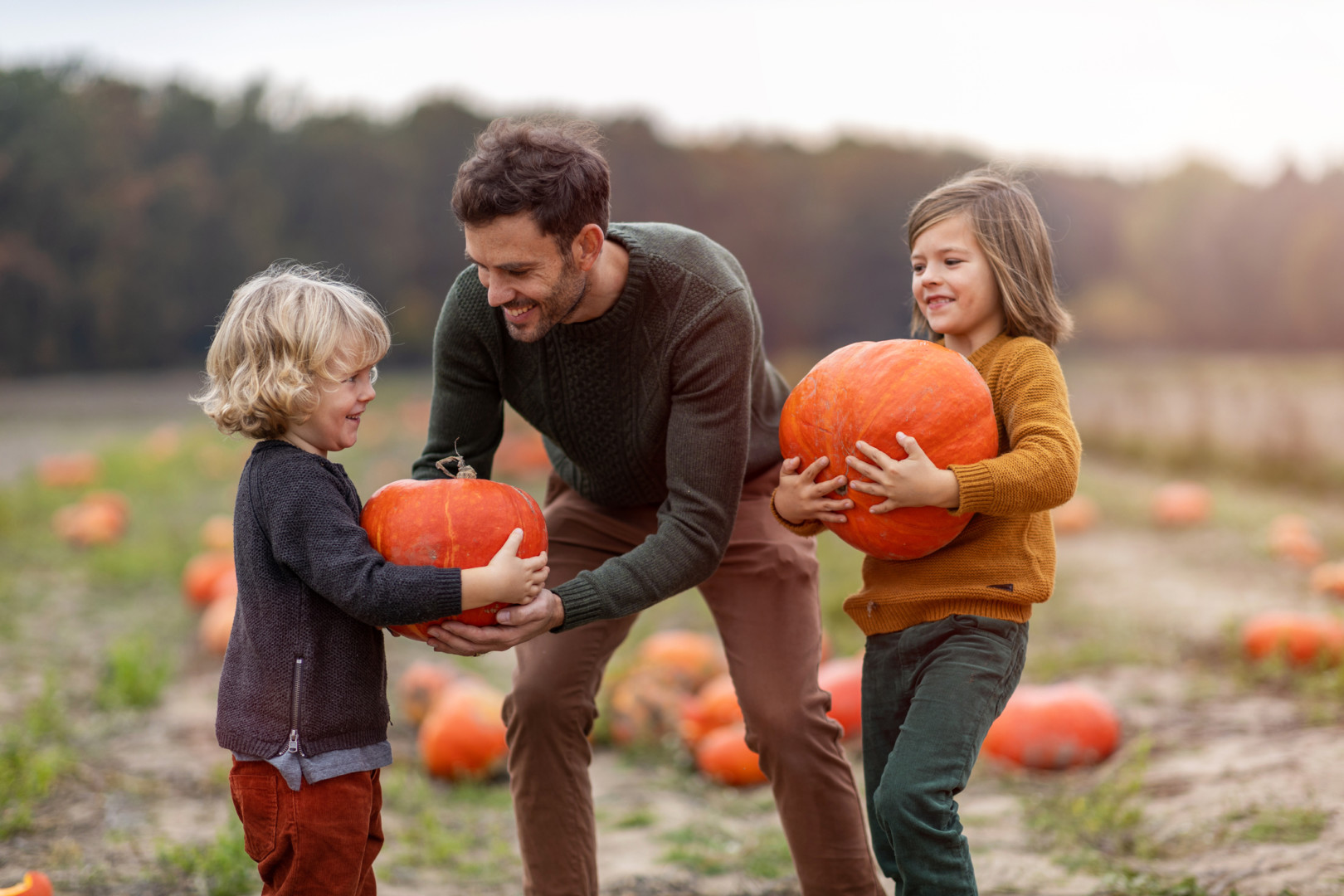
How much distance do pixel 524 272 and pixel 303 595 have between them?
974 millimetres

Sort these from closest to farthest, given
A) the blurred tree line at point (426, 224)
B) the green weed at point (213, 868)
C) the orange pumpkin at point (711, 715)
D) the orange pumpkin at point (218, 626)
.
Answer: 1. the green weed at point (213, 868)
2. the orange pumpkin at point (711, 715)
3. the orange pumpkin at point (218, 626)
4. the blurred tree line at point (426, 224)

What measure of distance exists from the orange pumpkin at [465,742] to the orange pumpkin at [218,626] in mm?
1841

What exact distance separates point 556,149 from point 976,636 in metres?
1.61

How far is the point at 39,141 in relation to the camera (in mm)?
16953

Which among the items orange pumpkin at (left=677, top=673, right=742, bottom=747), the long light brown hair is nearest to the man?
the long light brown hair

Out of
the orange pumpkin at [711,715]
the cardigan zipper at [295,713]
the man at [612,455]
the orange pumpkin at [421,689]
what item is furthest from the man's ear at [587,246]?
the orange pumpkin at [421,689]

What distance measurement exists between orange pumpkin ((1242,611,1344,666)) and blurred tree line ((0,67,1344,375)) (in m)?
3.54

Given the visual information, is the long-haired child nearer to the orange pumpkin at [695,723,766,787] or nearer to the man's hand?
the man's hand

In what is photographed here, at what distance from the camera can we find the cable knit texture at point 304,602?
97.8 inches

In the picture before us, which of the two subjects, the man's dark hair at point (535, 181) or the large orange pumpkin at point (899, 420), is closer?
the large orange pumpkin at point (899, 420)

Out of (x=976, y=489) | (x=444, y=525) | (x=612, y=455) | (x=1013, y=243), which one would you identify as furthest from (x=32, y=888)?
(x=1013, y=243)

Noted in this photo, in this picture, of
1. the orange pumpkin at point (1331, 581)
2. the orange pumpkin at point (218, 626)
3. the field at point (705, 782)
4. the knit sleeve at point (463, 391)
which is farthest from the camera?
the orange pumpkin at point (1331, 581)

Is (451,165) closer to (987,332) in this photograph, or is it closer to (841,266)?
(841,266)

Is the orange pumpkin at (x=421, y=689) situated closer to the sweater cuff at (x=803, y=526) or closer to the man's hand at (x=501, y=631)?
the man's hand at (x=501, y=631)
